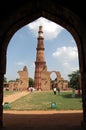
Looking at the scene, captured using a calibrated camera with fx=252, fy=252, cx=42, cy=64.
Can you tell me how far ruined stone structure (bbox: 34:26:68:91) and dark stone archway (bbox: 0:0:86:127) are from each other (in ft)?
151

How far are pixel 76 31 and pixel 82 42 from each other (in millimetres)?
500

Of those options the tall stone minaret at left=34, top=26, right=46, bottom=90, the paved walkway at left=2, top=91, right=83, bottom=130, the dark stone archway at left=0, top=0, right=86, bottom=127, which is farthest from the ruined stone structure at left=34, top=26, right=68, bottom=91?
the dark stone archway at left=0, top=0, right=86, bottom=127

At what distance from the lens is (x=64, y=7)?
773 centimetres

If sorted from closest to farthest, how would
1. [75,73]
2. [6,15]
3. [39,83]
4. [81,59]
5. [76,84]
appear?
[6,15], [81,59], [76,84], [75,73], [39,83]

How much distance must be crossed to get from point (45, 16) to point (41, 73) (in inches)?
1864

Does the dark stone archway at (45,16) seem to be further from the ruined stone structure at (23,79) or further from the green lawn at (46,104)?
the ruined stone structure at (23,79)

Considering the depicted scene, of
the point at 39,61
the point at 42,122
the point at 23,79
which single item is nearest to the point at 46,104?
the point at 42,122

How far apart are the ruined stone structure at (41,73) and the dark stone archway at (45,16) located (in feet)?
151

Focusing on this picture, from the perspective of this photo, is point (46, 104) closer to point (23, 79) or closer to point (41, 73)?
point (41, 73)

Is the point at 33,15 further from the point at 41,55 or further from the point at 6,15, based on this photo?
the point at 41,55

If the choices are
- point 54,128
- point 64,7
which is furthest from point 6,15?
point 54,128

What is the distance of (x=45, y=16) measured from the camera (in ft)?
29.0

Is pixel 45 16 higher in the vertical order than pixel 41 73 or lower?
lower

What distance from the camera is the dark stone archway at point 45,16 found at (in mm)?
7582
